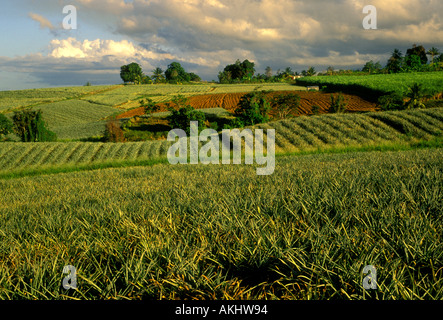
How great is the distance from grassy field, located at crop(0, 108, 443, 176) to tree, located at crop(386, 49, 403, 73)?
95619 mm

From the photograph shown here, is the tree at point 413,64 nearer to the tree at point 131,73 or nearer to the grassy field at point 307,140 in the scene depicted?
the grassy field at point 307,140

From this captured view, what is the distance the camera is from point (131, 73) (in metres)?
166

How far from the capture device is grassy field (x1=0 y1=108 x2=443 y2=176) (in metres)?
21.5

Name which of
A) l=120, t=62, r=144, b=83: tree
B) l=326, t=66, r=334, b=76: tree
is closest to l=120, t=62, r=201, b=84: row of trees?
l=120, t=62, r=144, b=83: tree

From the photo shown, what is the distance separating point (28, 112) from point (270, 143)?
2907cm

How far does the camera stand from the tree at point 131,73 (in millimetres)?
165175

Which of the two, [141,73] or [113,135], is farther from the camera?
[141,73]

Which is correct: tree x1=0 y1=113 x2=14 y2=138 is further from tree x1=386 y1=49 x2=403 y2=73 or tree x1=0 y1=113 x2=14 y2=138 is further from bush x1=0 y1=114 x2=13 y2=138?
tree x1=386 y1=49 x2=403 y2=73

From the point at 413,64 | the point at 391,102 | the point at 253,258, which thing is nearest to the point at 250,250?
the point at 253,258

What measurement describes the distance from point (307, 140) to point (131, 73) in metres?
163

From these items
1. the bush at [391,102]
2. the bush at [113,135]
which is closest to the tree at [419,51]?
the bush at [391,102]

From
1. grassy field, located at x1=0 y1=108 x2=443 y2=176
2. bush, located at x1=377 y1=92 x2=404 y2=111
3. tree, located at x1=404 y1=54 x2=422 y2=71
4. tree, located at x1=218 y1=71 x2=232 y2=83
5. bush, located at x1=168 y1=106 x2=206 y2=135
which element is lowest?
grassy field, located at x1=0 y1=108 x2=443 y2=176

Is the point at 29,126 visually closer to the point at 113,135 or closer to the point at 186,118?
the point at 113,135

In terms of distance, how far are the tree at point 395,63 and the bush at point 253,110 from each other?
91.1m
